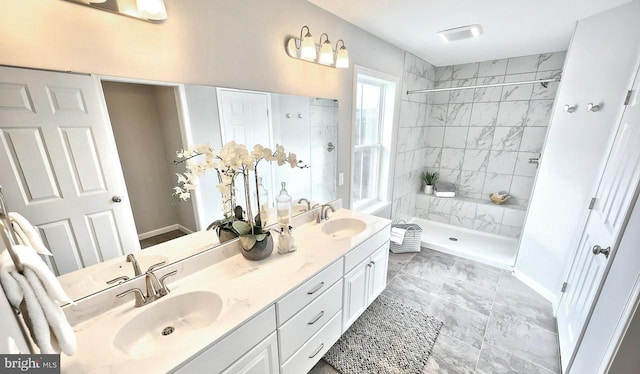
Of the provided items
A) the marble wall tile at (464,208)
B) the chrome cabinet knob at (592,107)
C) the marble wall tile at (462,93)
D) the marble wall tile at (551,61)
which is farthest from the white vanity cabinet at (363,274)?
the marble wall tile at (551,61)

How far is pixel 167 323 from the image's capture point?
3.44 feet

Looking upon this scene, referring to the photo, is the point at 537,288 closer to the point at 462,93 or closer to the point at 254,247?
the point at 462,93

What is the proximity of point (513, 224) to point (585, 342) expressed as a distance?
2343 millimetres

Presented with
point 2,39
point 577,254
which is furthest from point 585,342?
point 2,39

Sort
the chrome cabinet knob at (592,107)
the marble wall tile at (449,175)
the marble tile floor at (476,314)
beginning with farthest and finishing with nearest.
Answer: the marble wall tile at (449,175) < the chrome cabinet knob at (592,107) < the marble tile floor at (476,314)

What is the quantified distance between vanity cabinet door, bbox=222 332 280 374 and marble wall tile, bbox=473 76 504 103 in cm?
379

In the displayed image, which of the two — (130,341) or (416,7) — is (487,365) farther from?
(416,7)

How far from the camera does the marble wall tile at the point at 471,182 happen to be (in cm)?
357

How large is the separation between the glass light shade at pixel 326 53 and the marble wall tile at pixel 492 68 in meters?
2.69

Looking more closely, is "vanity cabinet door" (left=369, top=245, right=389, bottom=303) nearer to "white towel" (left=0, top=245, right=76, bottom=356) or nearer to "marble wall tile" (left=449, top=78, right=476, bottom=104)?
"white towel" (left=0, top=245, right=76, bottom=356)

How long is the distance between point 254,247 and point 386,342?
1.21m

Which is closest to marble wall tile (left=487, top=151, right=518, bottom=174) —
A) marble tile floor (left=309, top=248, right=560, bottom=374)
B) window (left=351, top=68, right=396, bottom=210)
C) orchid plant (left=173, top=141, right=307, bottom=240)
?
marble tile floor (left=309, top=248, right=560, bottom=374)

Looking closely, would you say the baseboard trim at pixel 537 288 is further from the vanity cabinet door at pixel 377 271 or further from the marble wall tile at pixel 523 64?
the marble wall tile at pixel 523 64

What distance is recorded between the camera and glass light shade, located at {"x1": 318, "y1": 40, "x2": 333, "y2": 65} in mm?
1669
